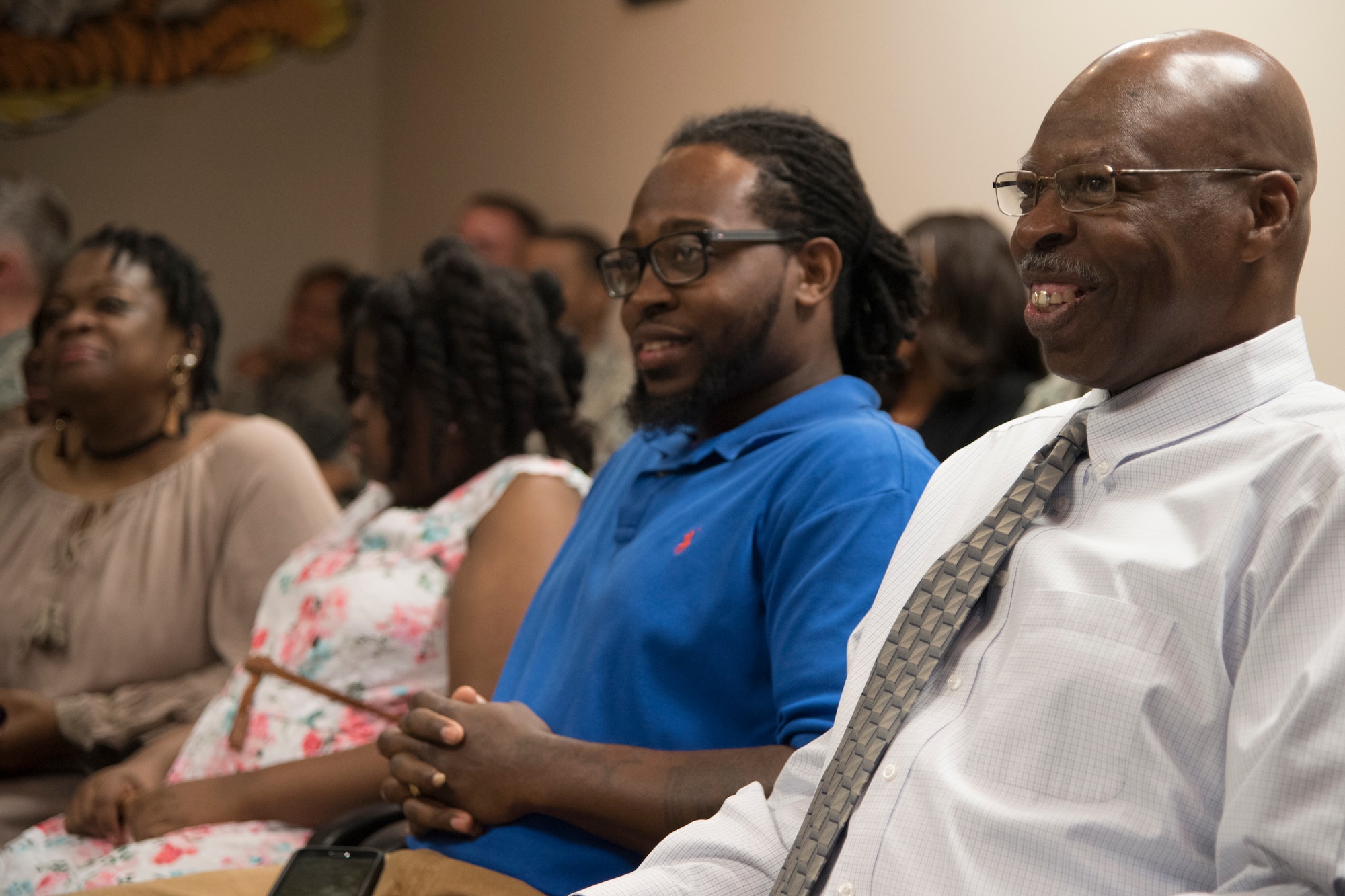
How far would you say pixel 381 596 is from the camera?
190 centimetres

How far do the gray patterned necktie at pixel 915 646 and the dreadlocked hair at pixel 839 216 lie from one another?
58 cm

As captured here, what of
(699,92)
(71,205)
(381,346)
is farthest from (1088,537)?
(71,205)

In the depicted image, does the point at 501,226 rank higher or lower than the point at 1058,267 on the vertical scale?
lower

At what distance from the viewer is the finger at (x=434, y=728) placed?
141 centimetres

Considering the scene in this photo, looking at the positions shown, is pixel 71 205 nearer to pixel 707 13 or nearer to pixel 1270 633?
pixel 707 13

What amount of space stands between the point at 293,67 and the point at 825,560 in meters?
4.95

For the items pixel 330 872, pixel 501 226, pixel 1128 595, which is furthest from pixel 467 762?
pixel 501 226

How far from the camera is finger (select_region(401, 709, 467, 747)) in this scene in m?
1.41

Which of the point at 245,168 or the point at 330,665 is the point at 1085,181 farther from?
the point at 245,168

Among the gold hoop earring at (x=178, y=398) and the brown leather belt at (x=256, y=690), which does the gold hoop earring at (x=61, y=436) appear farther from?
the brown leather belt at (x=256, y=690)

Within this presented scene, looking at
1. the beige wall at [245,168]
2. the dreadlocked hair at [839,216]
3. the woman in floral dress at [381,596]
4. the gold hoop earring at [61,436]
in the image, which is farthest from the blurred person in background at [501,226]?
the dreadlocked hair at [839,216]

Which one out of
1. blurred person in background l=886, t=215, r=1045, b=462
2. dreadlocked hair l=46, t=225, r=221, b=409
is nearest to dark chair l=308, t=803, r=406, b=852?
dreadlocked hair l=46, t=225, r=221, b=409

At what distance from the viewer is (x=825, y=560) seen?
1.29 metres

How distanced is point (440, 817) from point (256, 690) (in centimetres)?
64
